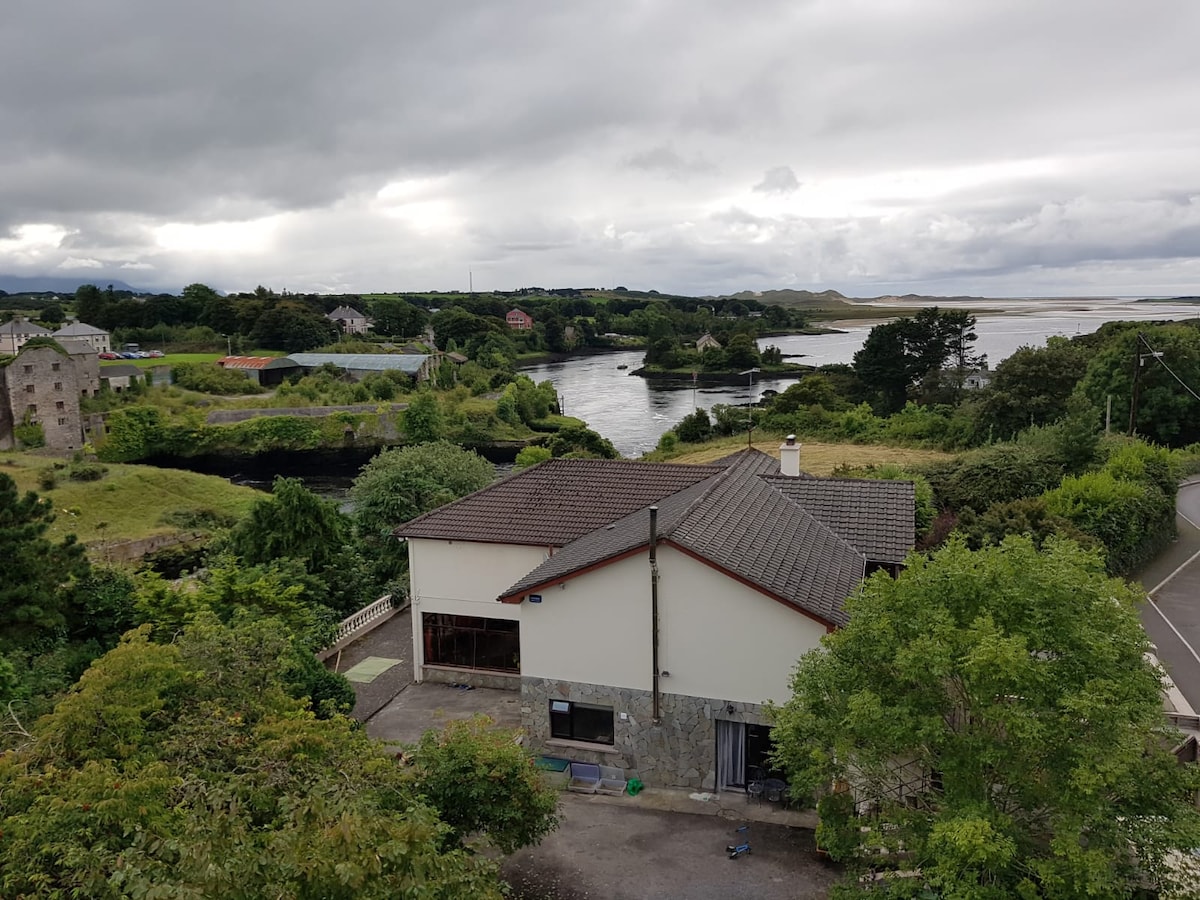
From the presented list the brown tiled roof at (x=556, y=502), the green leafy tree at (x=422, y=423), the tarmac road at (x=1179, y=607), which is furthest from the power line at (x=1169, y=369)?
the green leafy tree at (x=422, y=423)

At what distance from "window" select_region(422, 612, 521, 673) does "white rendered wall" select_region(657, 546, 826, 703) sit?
5497 millimetres

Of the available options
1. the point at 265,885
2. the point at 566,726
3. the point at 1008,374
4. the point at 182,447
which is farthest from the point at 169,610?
the point at 182,447

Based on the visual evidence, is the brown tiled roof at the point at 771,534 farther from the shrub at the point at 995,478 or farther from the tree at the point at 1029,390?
the tree at the point at 1029,390

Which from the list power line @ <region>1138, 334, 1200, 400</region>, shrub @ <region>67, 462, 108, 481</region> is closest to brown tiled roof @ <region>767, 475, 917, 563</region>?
power line @ <region>1138, 334, 1200, 400</region>

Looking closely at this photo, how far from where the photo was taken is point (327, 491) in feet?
218

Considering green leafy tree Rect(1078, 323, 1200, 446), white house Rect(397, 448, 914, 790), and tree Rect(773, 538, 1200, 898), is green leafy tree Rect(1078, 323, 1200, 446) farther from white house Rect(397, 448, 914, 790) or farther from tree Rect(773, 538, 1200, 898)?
tree Rect(773, 538, 1200, 898)

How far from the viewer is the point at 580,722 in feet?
54.6

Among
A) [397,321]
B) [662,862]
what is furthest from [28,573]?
[397,321]

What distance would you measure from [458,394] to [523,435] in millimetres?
14205

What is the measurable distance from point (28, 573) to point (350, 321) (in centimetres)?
14285

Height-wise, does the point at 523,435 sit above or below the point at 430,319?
below

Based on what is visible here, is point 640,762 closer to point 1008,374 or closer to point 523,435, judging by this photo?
point 1008,374

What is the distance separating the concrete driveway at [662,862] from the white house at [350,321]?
144 m

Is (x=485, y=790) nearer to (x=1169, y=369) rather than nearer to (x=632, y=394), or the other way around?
(x=1169, y=369)
